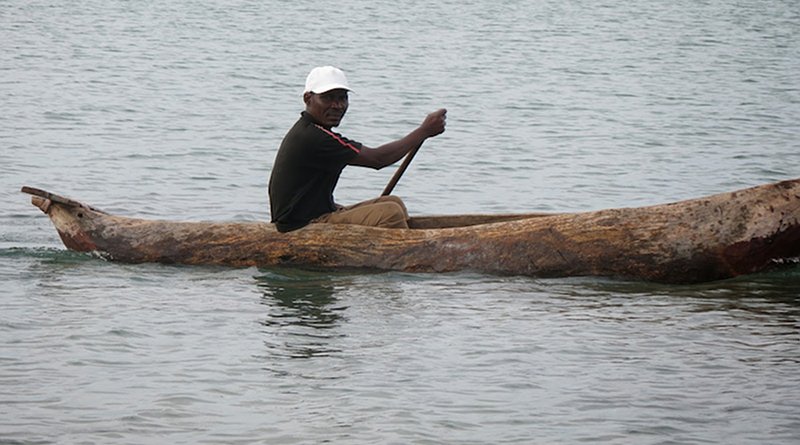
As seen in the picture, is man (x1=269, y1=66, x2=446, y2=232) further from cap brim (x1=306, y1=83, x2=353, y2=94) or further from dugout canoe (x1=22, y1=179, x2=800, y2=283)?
dugout canoe (x1=22, y1=179, x2=800, y2=283)

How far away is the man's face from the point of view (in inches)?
356

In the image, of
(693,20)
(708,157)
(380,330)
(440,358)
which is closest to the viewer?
(440,358)

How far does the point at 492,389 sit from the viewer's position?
7.15 m

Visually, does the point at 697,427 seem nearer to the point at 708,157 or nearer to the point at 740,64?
the point at 708,157

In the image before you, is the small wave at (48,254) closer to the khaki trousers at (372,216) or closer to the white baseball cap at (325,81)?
the khaki trousers at (372,216)

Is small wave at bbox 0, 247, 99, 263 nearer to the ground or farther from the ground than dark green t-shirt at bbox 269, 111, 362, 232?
nearer to the ground

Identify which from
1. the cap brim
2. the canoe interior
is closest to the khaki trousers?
the canoe interior

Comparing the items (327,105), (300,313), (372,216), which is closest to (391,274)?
(372,216)

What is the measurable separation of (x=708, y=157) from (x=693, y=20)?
62.1 feet

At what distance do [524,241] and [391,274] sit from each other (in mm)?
853

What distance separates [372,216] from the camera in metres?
9.24

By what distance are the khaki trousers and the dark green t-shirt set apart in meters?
0.10

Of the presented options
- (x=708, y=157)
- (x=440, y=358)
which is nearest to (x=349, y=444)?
(x=440, y=358)

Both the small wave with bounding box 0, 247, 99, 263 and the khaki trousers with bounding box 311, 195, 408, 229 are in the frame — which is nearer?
the khaki trousers with bounding box 311, 195, 408, 229
